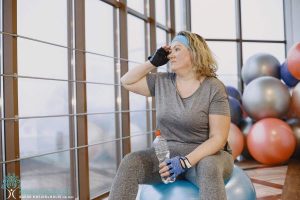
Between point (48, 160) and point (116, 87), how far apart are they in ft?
3.34

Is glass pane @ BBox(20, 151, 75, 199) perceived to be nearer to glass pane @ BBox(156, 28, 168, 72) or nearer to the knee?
the knee

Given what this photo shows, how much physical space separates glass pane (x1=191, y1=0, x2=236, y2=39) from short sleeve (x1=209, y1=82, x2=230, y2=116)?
3408mm

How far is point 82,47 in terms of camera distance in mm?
2434

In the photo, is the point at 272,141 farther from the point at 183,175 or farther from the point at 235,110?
the point at 183,175

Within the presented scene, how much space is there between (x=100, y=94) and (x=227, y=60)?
2.44 metres

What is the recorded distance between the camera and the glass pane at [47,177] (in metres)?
2.13

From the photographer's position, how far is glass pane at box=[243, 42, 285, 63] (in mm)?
4730

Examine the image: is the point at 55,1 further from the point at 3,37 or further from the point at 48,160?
the point at 48,160

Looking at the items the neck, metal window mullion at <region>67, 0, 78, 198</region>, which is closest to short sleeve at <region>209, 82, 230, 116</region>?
the neck

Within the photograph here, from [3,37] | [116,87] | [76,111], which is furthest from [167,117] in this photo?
[116,87]

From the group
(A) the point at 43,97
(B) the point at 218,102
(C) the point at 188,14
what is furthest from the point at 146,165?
(C) the point at 188,14

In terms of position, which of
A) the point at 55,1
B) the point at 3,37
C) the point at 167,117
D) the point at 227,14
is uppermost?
the point at 227,14

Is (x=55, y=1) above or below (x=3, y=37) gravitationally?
above

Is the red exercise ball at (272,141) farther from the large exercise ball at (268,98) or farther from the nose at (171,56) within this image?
the nose at (171,56)
